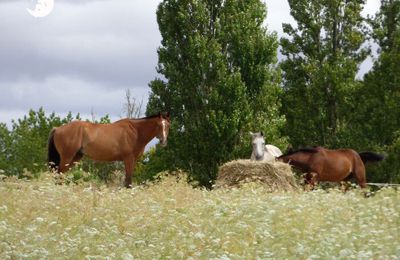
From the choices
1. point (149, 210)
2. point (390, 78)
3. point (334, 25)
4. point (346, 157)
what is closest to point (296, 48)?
point (334, 25)

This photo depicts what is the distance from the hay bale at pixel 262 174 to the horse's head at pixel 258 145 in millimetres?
1080

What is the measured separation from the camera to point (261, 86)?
30.5 meters

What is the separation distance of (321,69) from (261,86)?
5714 millimetres

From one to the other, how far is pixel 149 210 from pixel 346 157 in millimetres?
12537

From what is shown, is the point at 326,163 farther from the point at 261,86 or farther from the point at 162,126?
the point at 261,86

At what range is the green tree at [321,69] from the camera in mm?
34812

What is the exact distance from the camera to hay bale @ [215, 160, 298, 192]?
68.9 ft

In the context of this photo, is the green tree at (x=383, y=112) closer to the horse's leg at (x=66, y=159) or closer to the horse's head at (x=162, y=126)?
the horse's head at (x=162, y=126)

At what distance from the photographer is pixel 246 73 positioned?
3045 centimetres

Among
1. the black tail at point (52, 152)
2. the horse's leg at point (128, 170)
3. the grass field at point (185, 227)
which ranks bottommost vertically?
the grass field at point (185, 227)

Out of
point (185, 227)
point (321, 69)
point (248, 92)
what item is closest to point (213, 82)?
point (248, 92)

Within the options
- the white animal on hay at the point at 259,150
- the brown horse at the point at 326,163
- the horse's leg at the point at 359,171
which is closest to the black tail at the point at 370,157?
the brown horse at the point at 326,163

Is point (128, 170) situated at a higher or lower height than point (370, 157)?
lower

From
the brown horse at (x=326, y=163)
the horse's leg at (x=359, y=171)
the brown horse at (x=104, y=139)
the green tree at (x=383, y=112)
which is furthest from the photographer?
the green tree at (x=383, y=112)
